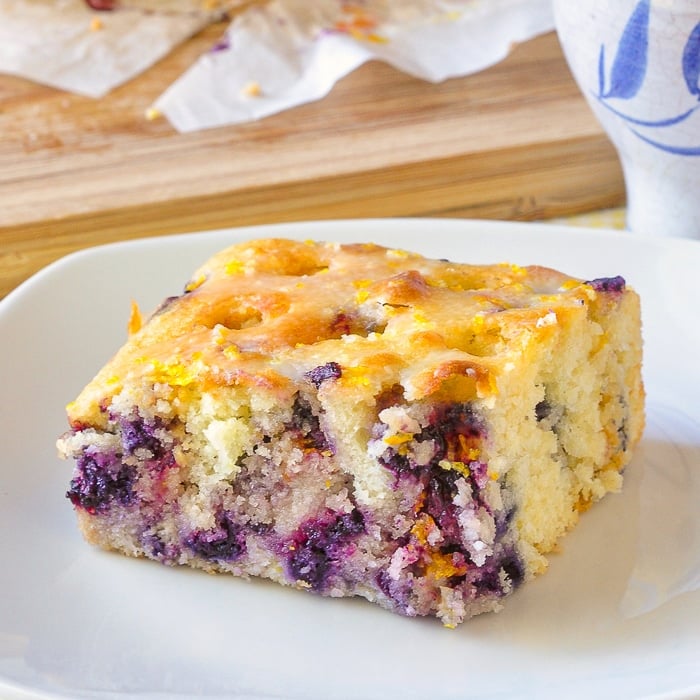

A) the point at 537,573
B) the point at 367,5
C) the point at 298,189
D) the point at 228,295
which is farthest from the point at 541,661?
the point at 367,5

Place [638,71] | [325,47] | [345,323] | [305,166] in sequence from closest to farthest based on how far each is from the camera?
[345,323] < [638,71] < [305,166] < [325,47]

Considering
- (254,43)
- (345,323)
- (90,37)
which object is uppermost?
(345,323)

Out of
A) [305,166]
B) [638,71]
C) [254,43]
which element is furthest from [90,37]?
[638,71]

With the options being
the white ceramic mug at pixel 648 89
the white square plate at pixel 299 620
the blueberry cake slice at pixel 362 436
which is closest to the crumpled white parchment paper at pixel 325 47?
the white ceramic mug at pixel 648 89

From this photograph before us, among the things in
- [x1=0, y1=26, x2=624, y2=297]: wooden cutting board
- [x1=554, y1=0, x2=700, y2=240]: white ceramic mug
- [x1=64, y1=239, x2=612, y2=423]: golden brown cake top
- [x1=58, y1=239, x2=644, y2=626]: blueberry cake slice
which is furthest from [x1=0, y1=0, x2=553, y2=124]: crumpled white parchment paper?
[x1=58, y1=239, x2=644, y2=626]: blueberry cake slice

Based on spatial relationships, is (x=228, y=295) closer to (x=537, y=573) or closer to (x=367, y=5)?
(x=537, y=573)

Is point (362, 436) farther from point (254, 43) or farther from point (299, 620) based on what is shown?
point (254, 43)
